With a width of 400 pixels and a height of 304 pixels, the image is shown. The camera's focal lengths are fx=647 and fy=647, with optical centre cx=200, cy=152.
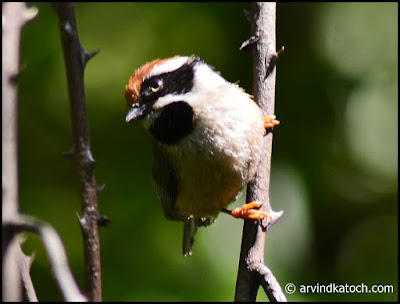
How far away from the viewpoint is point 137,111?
261cm

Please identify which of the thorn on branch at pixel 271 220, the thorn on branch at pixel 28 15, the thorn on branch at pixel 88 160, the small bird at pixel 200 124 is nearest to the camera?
the thorn on branch at pixel 28 15

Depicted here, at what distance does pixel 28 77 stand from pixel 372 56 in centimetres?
196

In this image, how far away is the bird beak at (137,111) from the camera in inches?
102

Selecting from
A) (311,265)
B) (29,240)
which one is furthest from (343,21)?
(29,240)

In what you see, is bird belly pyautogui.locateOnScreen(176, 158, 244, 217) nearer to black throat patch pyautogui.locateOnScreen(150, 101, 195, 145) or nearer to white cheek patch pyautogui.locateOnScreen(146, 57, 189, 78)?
black throat patch pyautogui.locateOnScreen(150, 101, 195, 145)

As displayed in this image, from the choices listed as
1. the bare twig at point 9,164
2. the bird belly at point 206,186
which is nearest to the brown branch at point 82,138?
the bare twig at point 9,164

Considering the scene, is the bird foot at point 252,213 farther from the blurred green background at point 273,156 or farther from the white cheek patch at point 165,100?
the blurred green background at point 273,156

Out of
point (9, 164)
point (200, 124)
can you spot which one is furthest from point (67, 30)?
point (200, 124)

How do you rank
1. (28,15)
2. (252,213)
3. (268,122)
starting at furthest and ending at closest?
(268,122) → (252,213) → (28,15)

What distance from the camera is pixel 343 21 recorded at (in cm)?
389

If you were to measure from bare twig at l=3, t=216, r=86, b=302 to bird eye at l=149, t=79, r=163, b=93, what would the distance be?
1.63 meters

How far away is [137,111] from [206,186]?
49cm

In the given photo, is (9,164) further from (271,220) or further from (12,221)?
(271,220)

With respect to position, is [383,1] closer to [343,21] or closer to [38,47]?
[343,21]
